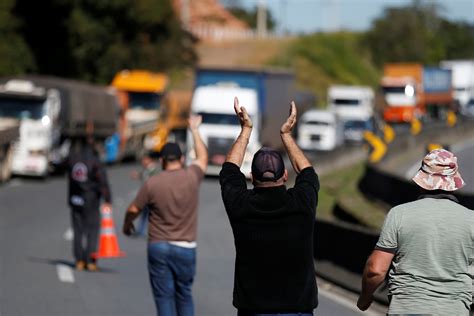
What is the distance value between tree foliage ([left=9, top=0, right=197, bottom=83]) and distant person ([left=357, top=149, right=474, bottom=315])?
→ 53324 millimetres

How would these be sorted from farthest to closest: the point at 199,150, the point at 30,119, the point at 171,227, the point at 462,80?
the point at 462,80, the point at 30,119, the point at 199,150, the point at 171,227

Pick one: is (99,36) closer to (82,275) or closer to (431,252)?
(82,275)

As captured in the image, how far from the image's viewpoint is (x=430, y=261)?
6434mm

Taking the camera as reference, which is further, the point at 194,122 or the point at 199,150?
the point at 199,150

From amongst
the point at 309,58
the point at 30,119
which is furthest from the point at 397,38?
the point at 30,119

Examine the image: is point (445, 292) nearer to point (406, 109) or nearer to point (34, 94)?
point (34, 94)

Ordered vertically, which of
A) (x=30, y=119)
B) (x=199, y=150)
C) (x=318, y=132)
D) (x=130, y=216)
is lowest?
(x=318, y=132)

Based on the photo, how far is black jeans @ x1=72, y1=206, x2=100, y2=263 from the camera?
1631 cm

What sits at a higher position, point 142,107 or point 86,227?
point 86,227


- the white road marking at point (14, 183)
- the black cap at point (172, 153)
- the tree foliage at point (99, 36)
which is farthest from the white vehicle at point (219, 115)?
the black cap at point (172, 153)

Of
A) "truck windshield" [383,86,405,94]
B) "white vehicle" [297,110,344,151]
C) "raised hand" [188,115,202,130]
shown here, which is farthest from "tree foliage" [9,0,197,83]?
"raised hand" [188,115,202,130]

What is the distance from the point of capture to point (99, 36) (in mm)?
59906

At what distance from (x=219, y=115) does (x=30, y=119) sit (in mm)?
6541

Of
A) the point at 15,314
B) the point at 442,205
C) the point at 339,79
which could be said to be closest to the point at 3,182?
the point at 15,314
